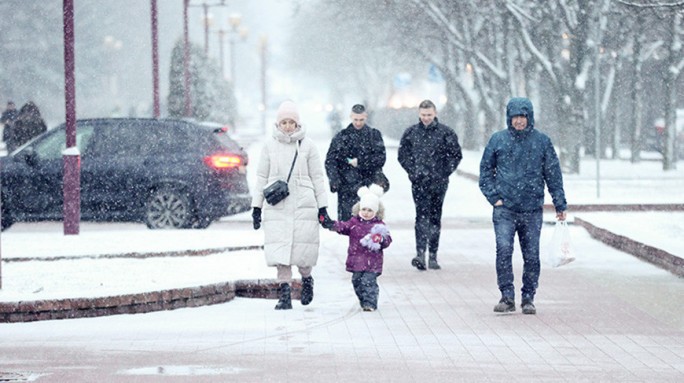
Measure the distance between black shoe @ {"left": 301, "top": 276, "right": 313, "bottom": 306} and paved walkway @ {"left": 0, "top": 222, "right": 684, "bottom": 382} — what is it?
0.12 metres

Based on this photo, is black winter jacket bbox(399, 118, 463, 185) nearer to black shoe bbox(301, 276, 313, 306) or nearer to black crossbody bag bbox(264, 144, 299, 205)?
black shoe bbox(301, 276, 313, 306)

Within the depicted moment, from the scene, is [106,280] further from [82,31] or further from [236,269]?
[82,31]

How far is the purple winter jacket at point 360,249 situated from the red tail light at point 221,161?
8048 millimetres

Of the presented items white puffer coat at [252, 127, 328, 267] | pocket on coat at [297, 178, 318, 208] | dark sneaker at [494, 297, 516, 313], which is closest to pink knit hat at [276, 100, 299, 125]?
white puffer coat at [252, 127, 328, 267]

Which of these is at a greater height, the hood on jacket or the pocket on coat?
the hood on jacket

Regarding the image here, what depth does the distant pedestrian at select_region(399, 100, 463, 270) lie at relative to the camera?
14500 millimetres

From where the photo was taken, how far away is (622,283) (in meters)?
13.4

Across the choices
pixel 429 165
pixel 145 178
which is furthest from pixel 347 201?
pixel 145 178

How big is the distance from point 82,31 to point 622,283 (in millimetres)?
86409

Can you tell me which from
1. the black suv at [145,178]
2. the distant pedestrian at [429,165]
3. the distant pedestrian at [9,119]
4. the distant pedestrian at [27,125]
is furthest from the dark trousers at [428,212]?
the distant pedestrian at [9,119]

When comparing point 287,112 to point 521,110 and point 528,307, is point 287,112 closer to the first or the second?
point 521,110

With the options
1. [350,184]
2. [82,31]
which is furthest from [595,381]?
[82,31]

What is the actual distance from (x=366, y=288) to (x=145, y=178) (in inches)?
342

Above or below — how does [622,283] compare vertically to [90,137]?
below
